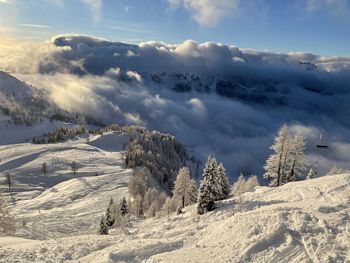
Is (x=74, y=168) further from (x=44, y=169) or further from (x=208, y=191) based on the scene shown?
(x=208, y=191)

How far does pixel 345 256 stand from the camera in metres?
23.1

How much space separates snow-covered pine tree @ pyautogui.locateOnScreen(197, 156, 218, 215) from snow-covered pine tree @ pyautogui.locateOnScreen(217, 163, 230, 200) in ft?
5.14

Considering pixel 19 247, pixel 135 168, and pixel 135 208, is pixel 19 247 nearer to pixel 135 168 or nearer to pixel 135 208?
pixel 135 208

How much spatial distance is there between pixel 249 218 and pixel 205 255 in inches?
244

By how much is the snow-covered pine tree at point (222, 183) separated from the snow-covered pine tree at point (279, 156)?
27.8 ft

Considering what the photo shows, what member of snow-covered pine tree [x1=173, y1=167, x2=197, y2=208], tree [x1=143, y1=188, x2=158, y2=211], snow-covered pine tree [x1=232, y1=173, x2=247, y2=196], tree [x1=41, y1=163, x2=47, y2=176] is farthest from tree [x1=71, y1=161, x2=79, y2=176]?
snow-covered pine tree [x1=232, y1=173, x2=247, y2=196]

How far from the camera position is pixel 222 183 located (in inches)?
2424

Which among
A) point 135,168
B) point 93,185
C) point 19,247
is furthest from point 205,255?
point 135,168

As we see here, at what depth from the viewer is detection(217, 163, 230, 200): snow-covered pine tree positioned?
186 ft

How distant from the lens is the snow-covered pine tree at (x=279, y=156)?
65500 mm

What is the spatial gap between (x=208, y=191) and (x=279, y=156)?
2023cm

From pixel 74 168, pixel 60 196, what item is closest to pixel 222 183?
pixel 60 196

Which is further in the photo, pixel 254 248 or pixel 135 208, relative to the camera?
pixel 135 208

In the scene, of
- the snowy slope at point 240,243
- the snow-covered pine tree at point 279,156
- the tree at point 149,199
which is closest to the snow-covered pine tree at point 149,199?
the tree at point 149,199
